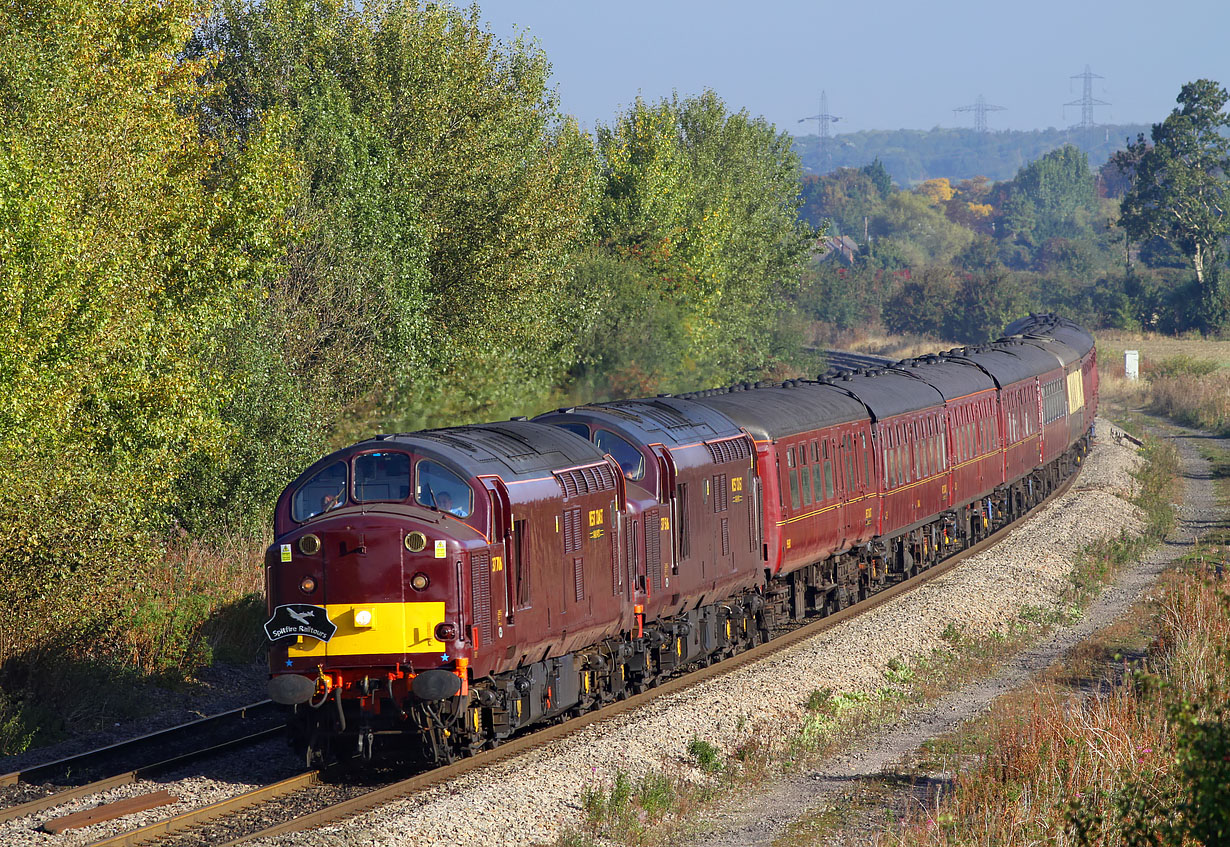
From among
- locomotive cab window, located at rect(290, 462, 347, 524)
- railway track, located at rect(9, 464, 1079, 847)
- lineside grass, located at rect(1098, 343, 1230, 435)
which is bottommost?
lineside grass, located at rect(1098, 343, 1230, 435)

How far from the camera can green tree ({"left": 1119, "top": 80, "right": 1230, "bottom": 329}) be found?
336ft

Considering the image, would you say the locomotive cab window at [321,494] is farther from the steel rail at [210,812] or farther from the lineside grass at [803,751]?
the lineside grass at [803,751]

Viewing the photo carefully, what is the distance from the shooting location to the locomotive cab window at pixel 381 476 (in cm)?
1420

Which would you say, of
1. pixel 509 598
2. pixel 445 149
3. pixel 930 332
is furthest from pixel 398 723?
pixel 930 332

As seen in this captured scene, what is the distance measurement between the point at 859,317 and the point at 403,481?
10857 centimetres

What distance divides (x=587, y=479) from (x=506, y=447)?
4.62ft

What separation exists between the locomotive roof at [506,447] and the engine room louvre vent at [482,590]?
2.87ft

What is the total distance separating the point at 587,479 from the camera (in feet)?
54.2

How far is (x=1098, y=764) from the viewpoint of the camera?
41.8 ft

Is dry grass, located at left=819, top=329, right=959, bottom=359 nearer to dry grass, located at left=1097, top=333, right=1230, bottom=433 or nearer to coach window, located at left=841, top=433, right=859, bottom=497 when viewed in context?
dry grass, located at left=1097, top=333, right=1230, bottom=433

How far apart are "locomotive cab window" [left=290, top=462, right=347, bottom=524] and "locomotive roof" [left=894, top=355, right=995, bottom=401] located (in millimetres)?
19605

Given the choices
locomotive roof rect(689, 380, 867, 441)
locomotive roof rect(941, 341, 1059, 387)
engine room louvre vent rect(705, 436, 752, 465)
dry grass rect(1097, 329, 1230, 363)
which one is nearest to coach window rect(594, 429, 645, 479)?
engine room louvre vent rect(705, 436, 752, 465)

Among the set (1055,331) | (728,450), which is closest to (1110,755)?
(728,450)

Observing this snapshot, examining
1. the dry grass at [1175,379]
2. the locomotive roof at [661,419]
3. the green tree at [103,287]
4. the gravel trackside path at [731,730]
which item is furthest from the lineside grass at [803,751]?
the dry grass at [1175,379]
